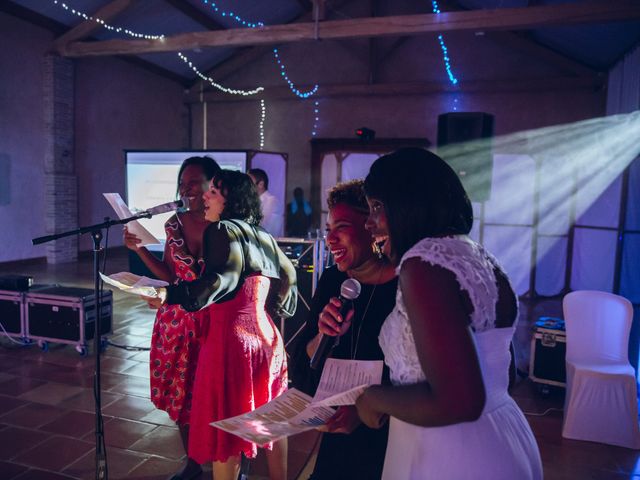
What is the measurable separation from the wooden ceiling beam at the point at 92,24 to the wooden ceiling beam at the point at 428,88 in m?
3.93

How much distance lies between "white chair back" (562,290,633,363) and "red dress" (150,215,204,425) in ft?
8.15

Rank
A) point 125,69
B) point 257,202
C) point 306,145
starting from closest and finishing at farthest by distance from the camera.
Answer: point 257,202 < point 125,69 < point 306,145

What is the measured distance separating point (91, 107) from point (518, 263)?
8401 millimetres

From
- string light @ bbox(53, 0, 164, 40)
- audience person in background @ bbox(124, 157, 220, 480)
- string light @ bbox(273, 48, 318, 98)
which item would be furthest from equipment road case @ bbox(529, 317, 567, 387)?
string light @ bbox(273, 48, 318, 98)

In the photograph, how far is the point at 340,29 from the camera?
24.2 feet

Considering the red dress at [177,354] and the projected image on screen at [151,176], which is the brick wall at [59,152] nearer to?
the projected image on screen at [151,176]

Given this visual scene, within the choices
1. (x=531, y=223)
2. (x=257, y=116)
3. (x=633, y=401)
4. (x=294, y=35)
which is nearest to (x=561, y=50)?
(x=531, y=223)

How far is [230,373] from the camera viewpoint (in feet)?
6.43

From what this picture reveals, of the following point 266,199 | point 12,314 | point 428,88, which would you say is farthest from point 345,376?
point 428,88

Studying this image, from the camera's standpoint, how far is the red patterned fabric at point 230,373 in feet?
6.37

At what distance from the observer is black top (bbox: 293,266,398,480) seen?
135 centimetres

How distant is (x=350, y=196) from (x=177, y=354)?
1.18 m

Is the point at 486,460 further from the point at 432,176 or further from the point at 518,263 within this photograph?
the point at 518,263

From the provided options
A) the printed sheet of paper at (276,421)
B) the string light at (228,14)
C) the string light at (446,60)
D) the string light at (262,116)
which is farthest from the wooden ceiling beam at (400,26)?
the printed sheet of paper at (276,421)
